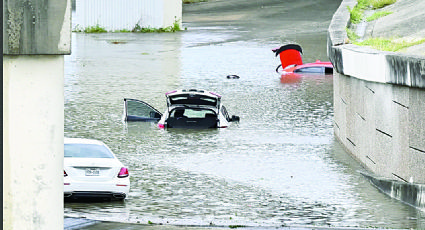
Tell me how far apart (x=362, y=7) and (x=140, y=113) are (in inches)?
388

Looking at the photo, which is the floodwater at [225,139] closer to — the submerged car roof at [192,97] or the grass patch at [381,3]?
the submerged car roof at [192,97]

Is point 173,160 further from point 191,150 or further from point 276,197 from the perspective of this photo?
point 276,197

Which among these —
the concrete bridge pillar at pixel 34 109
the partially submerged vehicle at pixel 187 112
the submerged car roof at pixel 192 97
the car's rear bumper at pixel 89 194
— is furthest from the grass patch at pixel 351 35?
the concrete bridge pillar at pixel 34 109

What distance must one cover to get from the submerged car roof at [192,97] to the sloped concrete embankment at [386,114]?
8.65 m

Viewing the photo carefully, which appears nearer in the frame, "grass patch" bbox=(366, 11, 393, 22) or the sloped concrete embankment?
the sloped concrete embankment

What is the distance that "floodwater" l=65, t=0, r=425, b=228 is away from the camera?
21000 millimetres

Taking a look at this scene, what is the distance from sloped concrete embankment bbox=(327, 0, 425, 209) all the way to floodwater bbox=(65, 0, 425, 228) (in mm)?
519

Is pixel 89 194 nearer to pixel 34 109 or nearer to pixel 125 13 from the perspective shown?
pixel 34 109

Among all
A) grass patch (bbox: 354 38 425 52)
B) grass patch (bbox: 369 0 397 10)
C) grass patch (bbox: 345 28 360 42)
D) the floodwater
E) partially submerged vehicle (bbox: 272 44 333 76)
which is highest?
grass patch (bbox: 369 0 397 10)

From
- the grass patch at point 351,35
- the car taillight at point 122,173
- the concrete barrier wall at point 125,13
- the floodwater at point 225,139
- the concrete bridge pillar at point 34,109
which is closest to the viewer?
the concrete bridge pillar at point 34,109

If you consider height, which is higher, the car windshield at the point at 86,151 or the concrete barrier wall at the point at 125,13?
the concrete barrier wall at the point at 125,13

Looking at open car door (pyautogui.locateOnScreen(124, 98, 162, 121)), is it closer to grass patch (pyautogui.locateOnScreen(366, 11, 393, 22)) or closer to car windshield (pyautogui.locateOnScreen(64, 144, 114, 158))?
grass patch (pyautogui.locateOnScreen(366, 11, 393, 22))

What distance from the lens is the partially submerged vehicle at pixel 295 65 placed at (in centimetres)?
5812

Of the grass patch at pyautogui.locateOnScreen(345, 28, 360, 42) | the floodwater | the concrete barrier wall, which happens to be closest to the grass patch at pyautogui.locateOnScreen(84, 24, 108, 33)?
the concrete barrier wall
